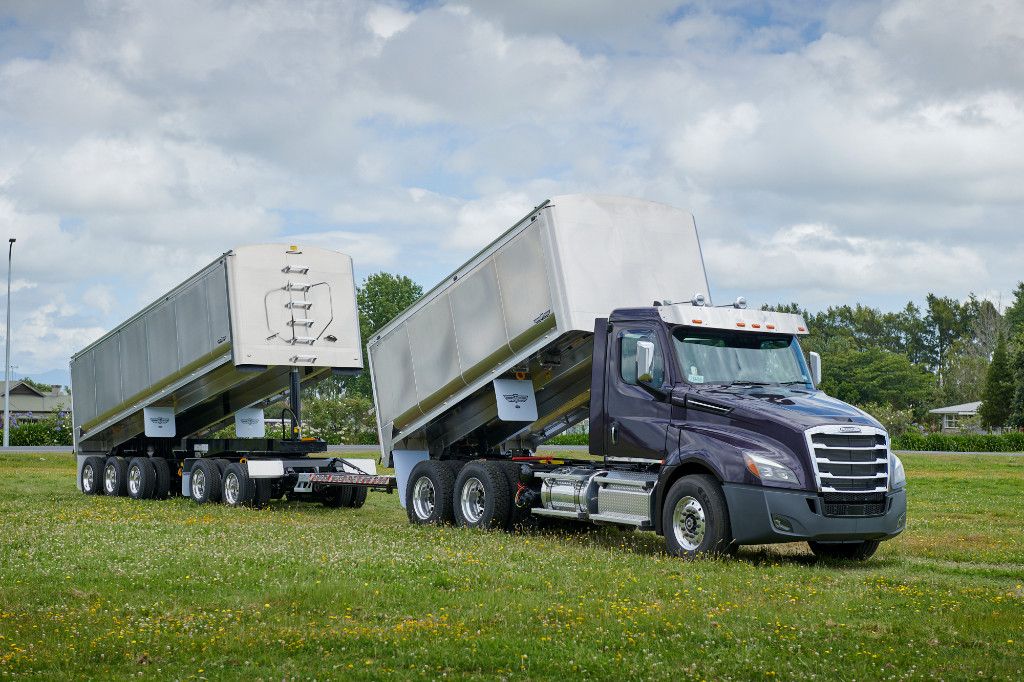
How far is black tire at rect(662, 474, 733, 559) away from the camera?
1270cm

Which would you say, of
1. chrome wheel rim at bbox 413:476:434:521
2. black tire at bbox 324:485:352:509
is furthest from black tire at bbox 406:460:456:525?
black tire at bbox 324:485:352:509

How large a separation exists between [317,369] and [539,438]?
20.2 feet

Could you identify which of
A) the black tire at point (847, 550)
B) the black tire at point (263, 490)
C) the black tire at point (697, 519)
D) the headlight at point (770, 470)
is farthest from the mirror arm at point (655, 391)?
the black tire at point (263, 490)

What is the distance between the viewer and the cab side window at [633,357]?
1395cm

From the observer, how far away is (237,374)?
22312mm

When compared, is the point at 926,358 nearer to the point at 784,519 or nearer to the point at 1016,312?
the point at 1016,312

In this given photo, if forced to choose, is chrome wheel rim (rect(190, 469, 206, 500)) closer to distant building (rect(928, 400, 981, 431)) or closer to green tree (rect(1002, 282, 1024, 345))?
distant building (rect(928, 400, 981, 431))

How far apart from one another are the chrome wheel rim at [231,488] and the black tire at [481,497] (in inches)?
246

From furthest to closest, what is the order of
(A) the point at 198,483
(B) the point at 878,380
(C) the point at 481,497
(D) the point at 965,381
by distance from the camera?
(D) the point at 965,381
(B) the point at 878,380
(A) the point at 198,483
(C) the point at 481,497

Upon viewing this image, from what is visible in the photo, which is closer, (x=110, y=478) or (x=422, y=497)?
(x=422, y=497)

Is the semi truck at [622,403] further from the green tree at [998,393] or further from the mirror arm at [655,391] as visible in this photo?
the green tree at [998,393]

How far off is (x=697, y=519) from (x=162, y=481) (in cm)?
1463

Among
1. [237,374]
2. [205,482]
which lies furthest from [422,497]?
[205,482]

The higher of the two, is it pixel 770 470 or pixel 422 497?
pixel 422 497
